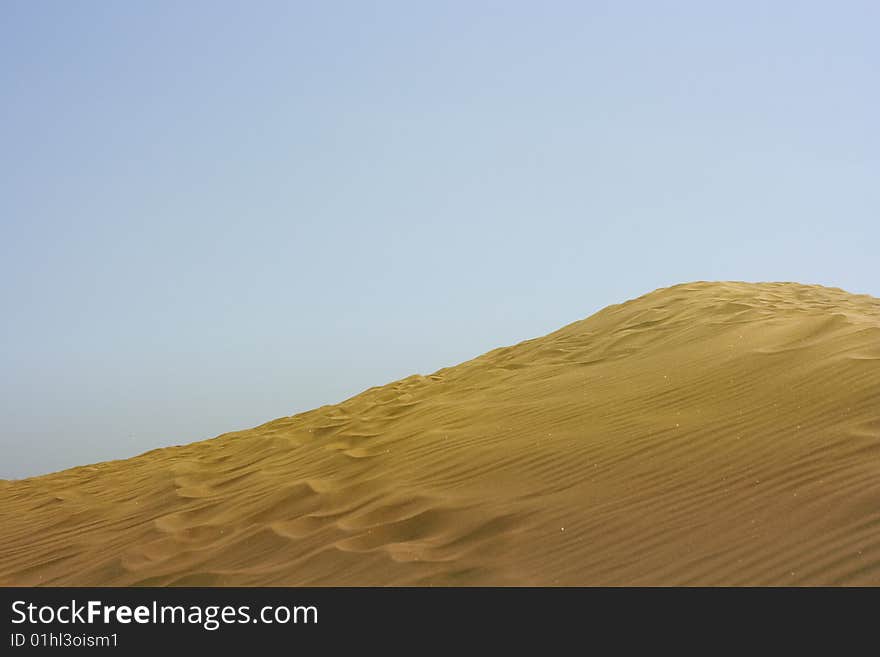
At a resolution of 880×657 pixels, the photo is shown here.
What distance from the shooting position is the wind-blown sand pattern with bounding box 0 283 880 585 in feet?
12.5

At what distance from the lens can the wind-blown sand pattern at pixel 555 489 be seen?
3.80 m

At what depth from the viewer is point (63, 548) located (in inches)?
233

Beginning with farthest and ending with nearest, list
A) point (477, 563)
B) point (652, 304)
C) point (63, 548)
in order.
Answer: point (652, 304), point (63, 548), point (477, 563)

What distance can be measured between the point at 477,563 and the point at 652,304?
24.9ft

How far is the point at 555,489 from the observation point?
15.5ft

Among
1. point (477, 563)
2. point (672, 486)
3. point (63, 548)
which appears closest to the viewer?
point (477, 563)

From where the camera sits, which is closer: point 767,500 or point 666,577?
point 666,577
